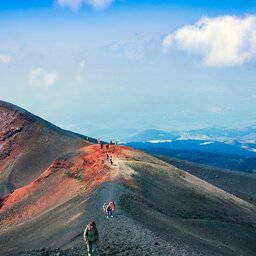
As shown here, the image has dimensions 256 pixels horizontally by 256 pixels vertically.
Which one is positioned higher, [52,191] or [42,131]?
[42,131]

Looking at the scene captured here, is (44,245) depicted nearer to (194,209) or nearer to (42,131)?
(194,209)

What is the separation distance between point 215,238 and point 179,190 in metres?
17.1

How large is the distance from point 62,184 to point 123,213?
2591cm

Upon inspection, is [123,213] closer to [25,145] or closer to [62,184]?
[62,184]

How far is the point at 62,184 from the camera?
64.8m

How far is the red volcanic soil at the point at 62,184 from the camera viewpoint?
57.9 m

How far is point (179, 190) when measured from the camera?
61.3 metres

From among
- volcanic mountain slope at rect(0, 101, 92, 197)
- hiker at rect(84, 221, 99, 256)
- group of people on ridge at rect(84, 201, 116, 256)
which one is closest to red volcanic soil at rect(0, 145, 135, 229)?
volcanic mountain slope at rect(0, 101, 92, 197)

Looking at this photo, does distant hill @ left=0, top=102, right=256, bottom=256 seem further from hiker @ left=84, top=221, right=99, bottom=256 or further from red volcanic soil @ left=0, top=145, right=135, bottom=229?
hiker @ left=84, top=221, right=99, bottom=256

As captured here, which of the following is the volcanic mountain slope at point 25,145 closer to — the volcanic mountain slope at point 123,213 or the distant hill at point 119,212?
the distant hill at point 119,212

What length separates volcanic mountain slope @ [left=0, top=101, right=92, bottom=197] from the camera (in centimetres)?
8919

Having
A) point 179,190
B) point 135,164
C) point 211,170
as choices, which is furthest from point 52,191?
point 211,170

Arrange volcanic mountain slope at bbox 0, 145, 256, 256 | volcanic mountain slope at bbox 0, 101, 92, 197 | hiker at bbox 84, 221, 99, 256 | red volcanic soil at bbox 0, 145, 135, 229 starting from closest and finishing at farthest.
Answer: hiker at bbox 84, 221, 99, 256, volcanic mountain slope at bbox 0, 145, 256, 256, red volcanic soil at bbox 0, 145, 135, 229, volcanic mountain slope at bbox 0, 101, 92, 197

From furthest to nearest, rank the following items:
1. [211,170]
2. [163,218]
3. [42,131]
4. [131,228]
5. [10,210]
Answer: [211,170]
[42,131]
[10,210]
[163,218]
[131,228]
